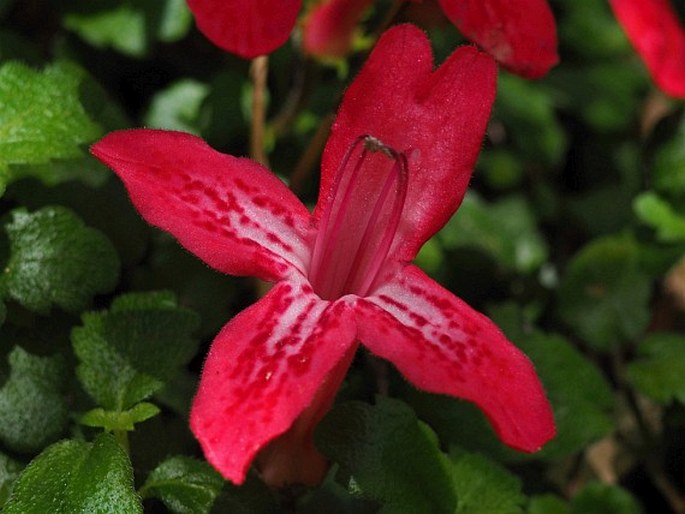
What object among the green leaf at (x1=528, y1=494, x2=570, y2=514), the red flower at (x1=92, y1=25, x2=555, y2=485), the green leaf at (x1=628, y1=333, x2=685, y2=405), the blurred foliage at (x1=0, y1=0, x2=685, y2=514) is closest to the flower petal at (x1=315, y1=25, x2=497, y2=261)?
the red flower at (x1=92, y1=25, x2=555, y2=485)

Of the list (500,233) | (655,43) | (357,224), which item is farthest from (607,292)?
(357,224)

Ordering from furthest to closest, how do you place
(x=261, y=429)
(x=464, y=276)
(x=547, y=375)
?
(x=464, y=276) → (x=547, y=375) → (x=261, y=429)

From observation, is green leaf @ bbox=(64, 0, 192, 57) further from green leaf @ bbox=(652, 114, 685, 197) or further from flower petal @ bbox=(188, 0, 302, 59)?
green leaf @ bbox=(652, 114, 685, 197)

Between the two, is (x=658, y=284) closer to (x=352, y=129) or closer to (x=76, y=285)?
(x=352, y=129)

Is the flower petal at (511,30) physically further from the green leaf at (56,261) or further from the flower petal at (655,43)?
the green leaf at (56,261)

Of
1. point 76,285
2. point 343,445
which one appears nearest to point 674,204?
point 343,445

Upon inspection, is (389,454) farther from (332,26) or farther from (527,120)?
(527,120)
